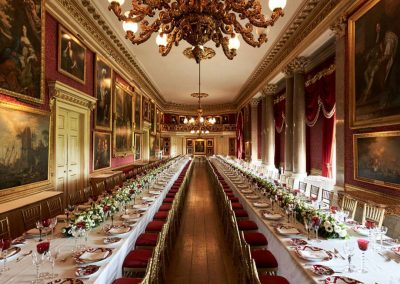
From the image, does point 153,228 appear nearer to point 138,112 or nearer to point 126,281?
point 126,281

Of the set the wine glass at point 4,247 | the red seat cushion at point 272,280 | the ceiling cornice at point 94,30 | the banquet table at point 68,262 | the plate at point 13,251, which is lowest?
the red seat cushion at point 272,280

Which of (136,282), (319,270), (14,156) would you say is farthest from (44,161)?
(319,270)

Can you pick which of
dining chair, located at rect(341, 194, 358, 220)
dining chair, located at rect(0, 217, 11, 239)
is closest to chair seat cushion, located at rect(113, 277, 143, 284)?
dining chair, located at rect(0, 217, 11, 239)

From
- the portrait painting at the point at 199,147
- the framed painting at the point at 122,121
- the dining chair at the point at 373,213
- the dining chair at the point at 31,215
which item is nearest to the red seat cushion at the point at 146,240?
the dining chair at the point at 31,215

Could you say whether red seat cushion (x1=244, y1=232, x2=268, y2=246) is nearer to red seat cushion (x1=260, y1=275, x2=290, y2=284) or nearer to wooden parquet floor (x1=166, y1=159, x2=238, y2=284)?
wooden parquet floor (x1=166, y1=159, x2=238, y2=284)

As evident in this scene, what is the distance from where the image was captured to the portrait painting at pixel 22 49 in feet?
13.5

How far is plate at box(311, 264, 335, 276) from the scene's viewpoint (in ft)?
6.41

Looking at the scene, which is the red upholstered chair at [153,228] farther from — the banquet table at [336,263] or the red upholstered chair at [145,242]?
the banquet table at [336,263]

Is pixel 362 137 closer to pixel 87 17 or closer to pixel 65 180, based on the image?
pixel 65 180

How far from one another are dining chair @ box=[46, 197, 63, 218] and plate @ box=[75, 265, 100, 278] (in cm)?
295

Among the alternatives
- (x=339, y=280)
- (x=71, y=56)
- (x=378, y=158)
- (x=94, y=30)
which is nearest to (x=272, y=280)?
(x=339, y=280)

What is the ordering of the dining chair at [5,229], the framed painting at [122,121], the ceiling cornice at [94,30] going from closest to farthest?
→ the dining chair at [5,229]
the ceiling cornice at [94,30]
the framed painting at [122,121]

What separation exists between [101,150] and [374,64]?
7484 mm

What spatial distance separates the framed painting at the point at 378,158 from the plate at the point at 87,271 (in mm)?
4525
